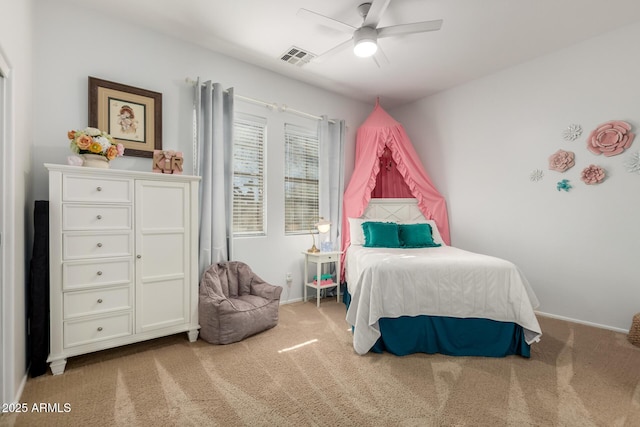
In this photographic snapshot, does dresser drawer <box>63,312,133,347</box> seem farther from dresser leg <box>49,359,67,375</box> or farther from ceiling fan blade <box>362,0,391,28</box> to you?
ceiling fan blade <box>362,0,391,28</box>

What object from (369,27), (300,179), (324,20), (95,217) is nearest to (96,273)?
(95,217)

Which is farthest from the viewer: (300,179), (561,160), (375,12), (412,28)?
(300,179)

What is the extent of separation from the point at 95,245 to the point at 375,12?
2.69 metres

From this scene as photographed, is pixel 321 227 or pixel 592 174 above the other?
pixel 592 174

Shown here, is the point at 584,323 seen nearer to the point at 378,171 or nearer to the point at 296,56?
the point at 378,171

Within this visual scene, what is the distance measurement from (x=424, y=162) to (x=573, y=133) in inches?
70.9

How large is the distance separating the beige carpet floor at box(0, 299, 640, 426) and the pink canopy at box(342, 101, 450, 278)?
6.49 ft

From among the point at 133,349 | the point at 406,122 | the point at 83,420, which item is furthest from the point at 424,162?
the point at 83,420

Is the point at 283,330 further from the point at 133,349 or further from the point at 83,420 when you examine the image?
the point at 83,420

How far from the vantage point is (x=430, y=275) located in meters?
2.45

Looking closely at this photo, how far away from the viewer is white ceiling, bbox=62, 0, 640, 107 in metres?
2.55

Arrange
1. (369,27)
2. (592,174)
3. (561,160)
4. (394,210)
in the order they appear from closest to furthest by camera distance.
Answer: (369,27) < (592,174) < (561,160) < (394,210)

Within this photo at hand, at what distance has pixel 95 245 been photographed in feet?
7.21

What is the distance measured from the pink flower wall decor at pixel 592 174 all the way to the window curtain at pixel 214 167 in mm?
3671
